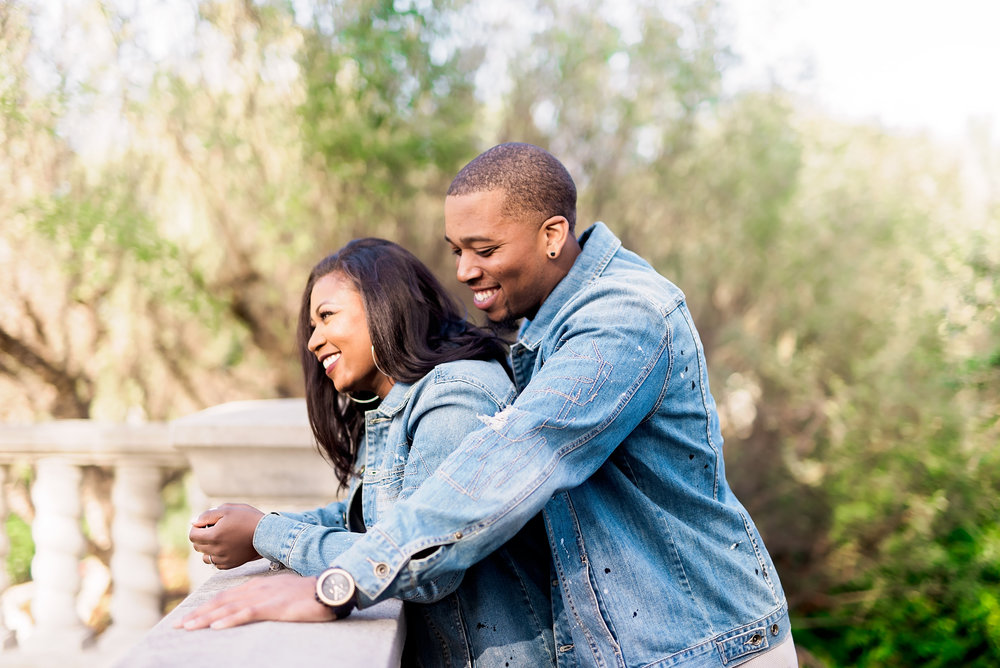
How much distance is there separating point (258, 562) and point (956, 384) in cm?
449

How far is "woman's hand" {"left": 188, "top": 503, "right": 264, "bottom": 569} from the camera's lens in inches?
79.9

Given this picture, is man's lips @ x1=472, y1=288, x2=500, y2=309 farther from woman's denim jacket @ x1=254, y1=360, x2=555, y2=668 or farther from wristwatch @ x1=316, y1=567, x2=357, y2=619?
wristwatch @ x1=316, y1=567, x2=357, y2=619

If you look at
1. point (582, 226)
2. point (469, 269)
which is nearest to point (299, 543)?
Result: point (469, 269)

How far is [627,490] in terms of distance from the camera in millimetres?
1886

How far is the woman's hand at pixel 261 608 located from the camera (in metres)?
1.56

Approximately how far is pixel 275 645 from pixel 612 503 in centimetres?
84

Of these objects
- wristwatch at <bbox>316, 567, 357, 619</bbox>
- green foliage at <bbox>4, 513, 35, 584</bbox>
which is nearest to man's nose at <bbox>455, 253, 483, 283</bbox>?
wristwatch at <bbox>316, 567, 357, 619</bbox>

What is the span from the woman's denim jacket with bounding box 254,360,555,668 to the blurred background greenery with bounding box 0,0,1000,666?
402 centimetres

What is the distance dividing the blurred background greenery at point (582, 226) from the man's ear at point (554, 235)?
385cm

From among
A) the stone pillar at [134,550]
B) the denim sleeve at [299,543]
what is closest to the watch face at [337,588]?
the denim sleeve at [299,543]

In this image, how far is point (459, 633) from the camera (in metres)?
1.94

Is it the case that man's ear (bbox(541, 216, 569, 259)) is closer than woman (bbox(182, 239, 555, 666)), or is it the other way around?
woman (bbox(182, 239, 555, 666))

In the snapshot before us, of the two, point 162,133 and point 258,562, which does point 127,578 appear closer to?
point 258,562

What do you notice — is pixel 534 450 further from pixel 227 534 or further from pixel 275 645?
pixel 227 534
